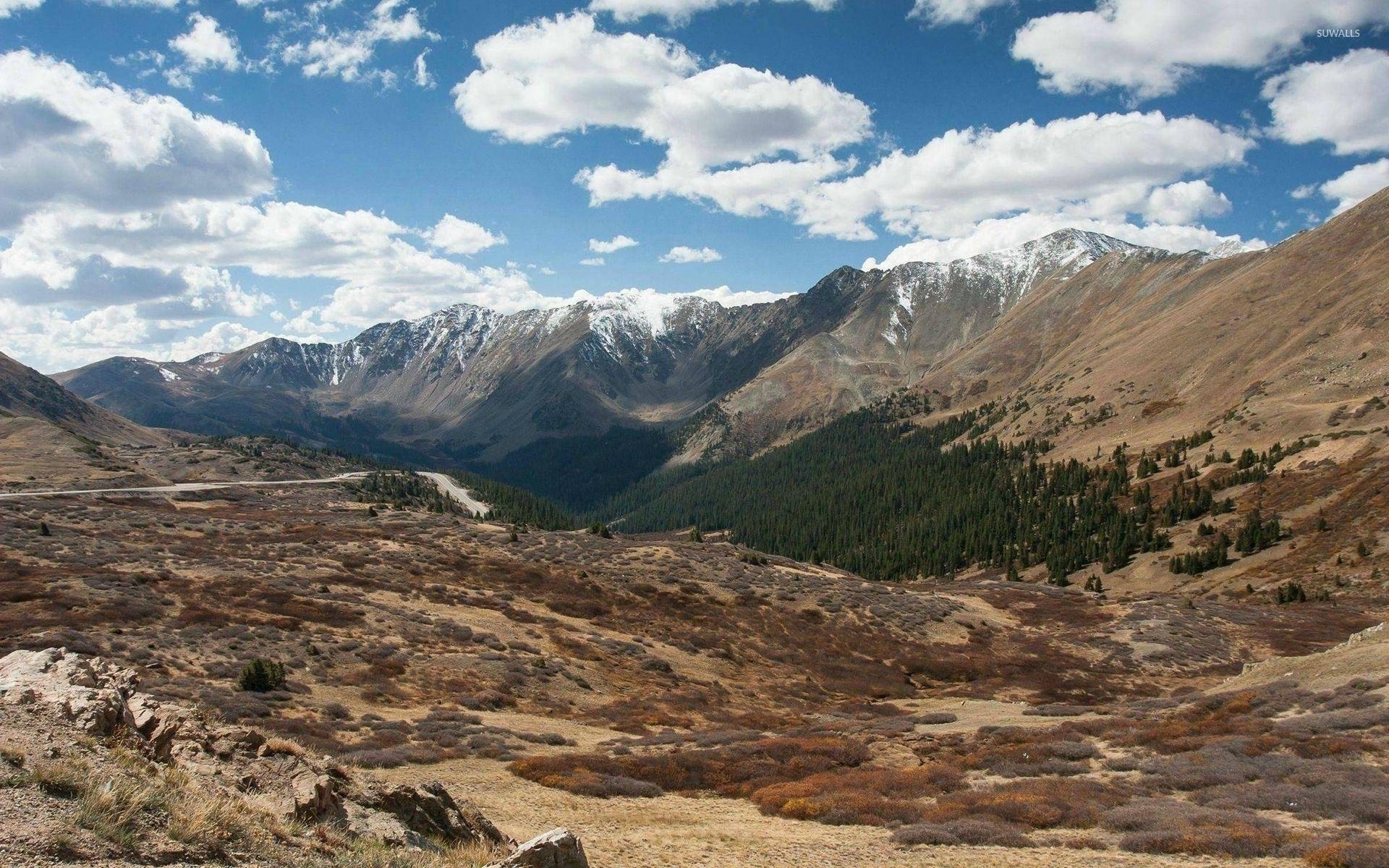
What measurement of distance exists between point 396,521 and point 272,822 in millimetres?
83924

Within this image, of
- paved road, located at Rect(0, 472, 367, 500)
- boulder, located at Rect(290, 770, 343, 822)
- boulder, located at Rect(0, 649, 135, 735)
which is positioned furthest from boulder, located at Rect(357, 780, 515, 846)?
paved road, located at Rect(0, 472, 367, 500)

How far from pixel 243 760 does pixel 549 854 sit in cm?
627

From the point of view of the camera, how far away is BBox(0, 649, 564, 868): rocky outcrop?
1136cm

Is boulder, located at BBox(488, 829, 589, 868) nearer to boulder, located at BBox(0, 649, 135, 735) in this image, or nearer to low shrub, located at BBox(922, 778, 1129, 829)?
boulder, located at BBox(0, 649, 135, 735)

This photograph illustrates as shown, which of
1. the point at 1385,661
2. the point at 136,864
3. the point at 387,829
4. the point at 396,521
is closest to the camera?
the point at 136,864

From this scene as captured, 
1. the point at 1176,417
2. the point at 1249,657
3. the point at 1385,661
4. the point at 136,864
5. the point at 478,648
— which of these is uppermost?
the point at 1176,417

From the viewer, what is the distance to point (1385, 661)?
30.6m

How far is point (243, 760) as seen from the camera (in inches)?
506

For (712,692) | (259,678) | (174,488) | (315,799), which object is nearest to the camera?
(315,799)

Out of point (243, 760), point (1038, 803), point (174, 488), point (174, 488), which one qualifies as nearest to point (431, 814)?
point (243, 760)

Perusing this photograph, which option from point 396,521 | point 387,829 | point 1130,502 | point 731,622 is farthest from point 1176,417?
point 387,829

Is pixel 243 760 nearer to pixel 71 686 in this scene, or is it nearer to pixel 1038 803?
pixel 71 686

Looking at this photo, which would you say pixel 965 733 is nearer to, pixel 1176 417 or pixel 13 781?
pixel 13 781

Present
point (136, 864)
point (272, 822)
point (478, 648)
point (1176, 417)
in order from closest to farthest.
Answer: point (136, 864) < point (272, 822) < point (478, 648) < point (1176, 417)
